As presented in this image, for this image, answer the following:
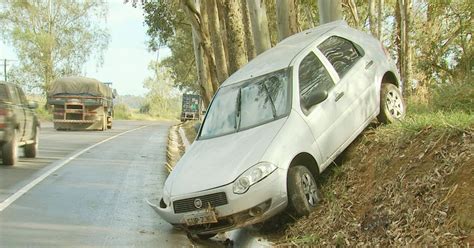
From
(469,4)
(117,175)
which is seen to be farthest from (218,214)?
(469,4)

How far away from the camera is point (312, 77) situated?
7.87 meters

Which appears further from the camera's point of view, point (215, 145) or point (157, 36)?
point (157, 36)

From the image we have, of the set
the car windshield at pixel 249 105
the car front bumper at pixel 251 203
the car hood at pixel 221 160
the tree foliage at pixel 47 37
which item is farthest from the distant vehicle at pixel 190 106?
the car front bumper at pixel 251 203

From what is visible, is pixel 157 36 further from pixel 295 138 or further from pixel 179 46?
pixel 295 138

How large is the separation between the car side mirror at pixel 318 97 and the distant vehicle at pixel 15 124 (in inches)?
305

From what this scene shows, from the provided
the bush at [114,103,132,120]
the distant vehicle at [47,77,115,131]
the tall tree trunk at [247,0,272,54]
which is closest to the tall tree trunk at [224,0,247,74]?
the tall tree trunk at [247,0,272,54]

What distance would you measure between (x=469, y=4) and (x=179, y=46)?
24.9 meters

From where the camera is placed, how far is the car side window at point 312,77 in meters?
7.60

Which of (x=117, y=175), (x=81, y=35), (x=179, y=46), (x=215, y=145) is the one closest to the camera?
(x=215, y=145)

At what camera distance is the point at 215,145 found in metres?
7.30

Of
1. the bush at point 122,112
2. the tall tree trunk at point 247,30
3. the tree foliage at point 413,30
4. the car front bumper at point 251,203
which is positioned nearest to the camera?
the car front bumper at point 251,203

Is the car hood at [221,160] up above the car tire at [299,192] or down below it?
above

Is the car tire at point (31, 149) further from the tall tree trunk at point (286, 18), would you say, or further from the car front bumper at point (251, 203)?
the car front bumper at point (251, 203)

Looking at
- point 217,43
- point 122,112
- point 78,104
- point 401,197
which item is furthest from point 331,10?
point 122,112
